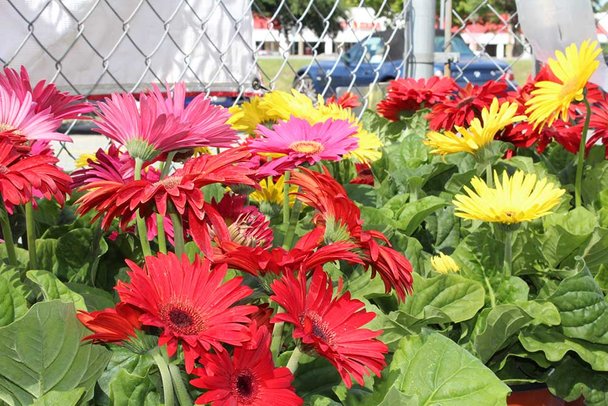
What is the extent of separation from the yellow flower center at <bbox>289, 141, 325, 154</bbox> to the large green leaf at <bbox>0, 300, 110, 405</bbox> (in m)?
0.26

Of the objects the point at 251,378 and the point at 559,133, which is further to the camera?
the point at 559,133

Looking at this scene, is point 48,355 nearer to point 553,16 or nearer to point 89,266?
point 89,266

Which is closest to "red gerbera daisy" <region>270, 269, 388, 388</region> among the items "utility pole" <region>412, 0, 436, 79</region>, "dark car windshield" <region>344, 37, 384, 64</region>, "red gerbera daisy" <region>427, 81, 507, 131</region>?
"red gerbera daisy" <region>427, 81, 507, 131</region>

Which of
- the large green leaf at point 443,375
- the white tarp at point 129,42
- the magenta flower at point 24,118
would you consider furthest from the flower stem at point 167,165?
the white tarp at point 129,42

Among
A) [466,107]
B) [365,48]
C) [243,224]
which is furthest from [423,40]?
[243,224]

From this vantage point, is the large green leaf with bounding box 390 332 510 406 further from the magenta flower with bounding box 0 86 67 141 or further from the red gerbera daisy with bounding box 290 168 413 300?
the magenta flower with bounding box 0 86 67 141

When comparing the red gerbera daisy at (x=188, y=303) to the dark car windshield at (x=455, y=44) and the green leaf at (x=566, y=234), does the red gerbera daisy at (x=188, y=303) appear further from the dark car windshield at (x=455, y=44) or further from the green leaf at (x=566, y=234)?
the dark car windshield at (x=455, y=44)

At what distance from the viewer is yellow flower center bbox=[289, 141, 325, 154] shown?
2.60 ft

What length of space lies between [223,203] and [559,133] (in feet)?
2.29

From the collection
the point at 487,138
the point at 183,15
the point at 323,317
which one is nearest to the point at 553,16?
the point at 487,138

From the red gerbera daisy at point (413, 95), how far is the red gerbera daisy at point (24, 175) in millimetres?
984

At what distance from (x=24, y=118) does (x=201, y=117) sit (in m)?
0.17

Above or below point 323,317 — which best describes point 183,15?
above

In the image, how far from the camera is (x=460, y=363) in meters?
0.71
